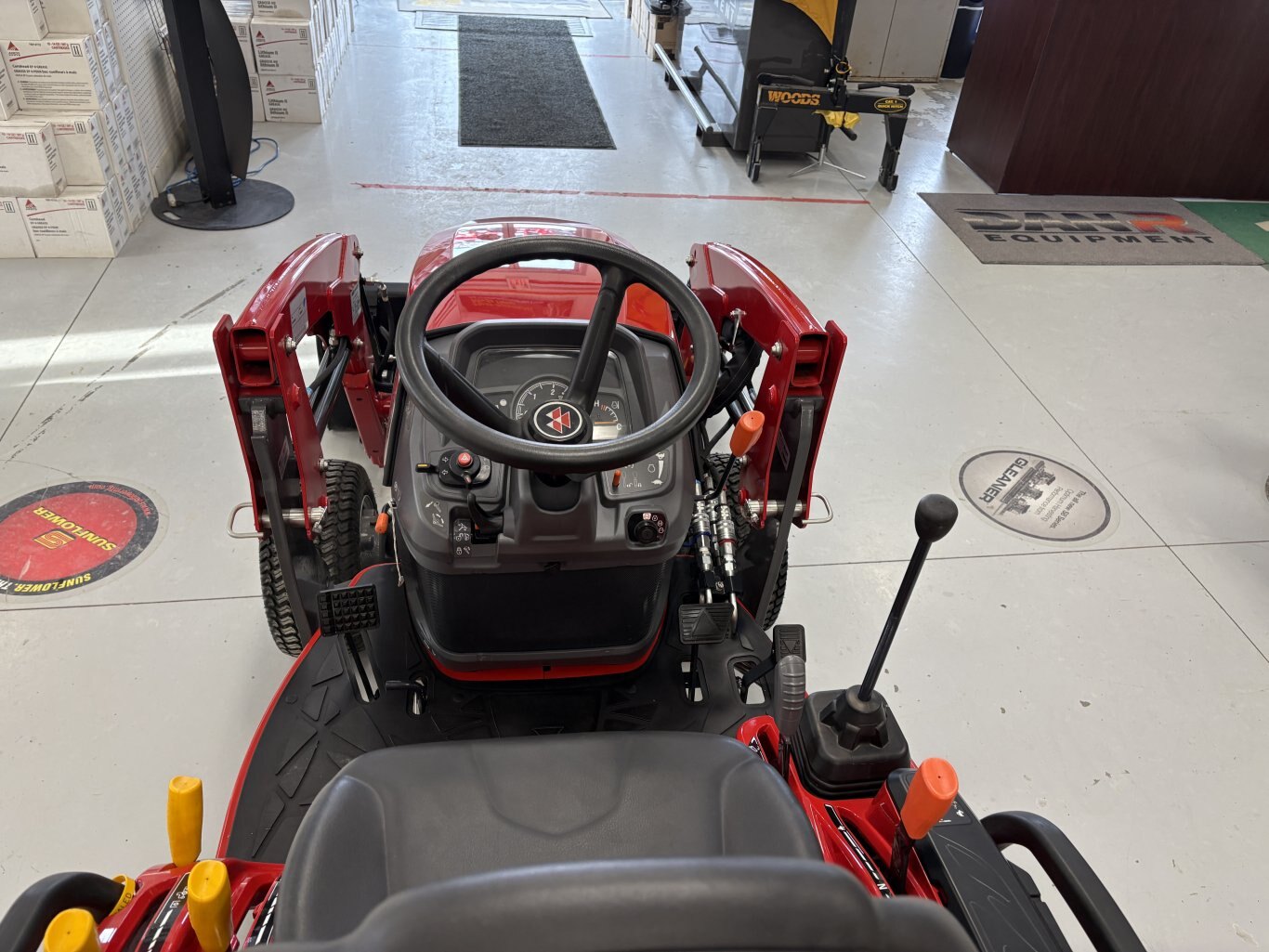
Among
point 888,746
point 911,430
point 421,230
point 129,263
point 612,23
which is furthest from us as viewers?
point 612,23

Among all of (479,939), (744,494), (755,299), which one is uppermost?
(479,939)

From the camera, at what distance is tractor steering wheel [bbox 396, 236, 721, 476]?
4.10 feet

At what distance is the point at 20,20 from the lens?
10.7 ft

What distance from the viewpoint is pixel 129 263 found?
12.0 ft

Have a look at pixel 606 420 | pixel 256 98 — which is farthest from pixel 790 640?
pixel 256 98

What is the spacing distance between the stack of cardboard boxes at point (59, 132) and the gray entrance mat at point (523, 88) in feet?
6.63

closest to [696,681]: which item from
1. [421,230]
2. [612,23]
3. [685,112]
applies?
[421,230]

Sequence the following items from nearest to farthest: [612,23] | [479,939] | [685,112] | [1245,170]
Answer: [479,939] → [1245,170] → [685,112] → [612,23]

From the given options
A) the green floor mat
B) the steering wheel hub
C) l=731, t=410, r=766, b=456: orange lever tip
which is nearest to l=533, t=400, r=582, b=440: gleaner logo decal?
the steering wheel hub

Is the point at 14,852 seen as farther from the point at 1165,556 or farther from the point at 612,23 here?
the point at 612,23

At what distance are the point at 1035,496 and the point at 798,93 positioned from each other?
9.44 feet

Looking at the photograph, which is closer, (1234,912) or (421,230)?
(1234,912)

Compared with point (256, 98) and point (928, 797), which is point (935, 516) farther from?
point (256, 98)

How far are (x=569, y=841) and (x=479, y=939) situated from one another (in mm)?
598
